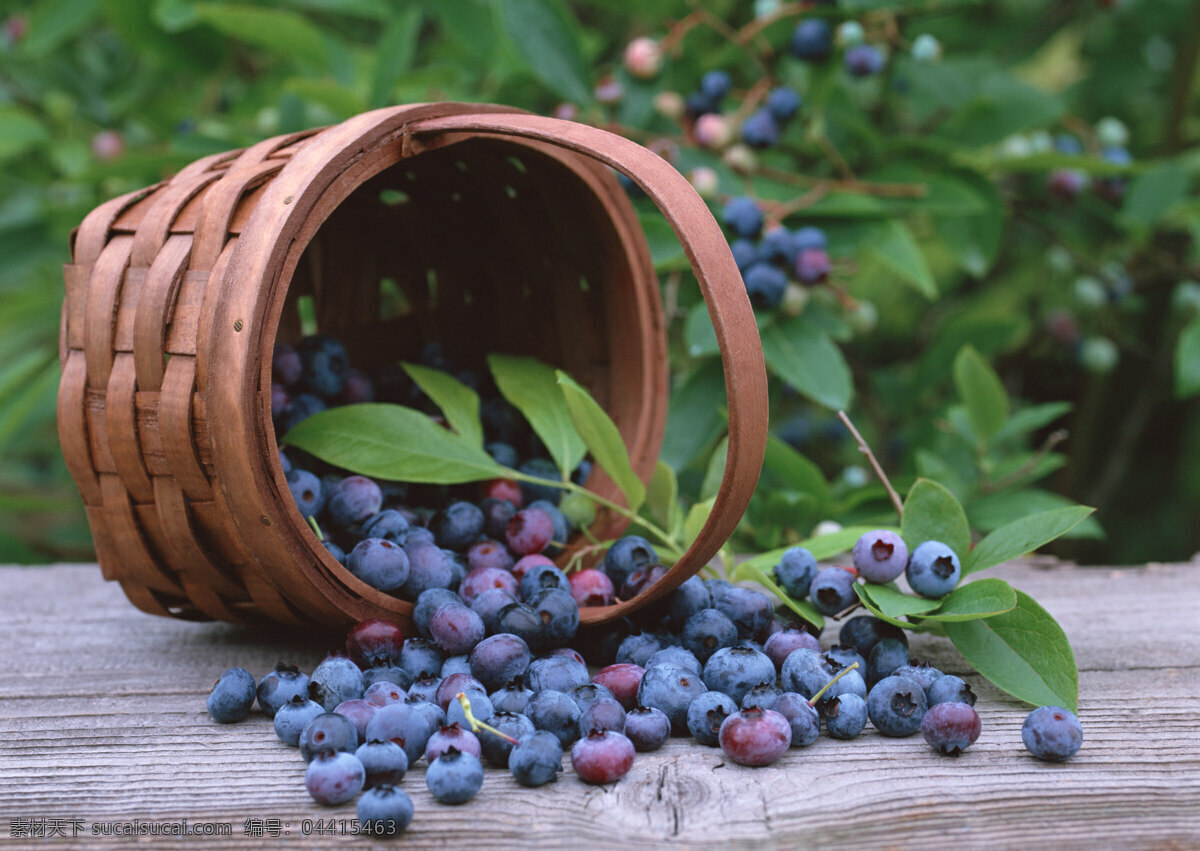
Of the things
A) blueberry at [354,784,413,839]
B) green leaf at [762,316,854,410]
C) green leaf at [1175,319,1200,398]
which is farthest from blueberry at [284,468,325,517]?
green leaf at [1175,319,1200,398]

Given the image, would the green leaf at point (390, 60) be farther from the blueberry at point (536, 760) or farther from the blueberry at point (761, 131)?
the blueberry at point (536, 760)

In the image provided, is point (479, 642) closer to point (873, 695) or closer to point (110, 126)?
point (873, 695)

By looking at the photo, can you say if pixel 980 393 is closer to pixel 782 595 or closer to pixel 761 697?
pixel 782 595

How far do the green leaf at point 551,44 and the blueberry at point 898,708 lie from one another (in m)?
0.93

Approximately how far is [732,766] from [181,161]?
114 centimetres

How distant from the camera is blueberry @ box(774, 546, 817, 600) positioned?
0.89m

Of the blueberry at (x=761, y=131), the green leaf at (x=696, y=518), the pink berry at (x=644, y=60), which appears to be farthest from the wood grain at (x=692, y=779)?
the pink berry at (x=644, y=60)

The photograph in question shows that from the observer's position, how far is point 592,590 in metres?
0.88

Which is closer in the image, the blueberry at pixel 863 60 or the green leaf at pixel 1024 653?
the green leaf at pixel 1024 653

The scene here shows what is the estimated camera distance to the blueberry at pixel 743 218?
118 cm

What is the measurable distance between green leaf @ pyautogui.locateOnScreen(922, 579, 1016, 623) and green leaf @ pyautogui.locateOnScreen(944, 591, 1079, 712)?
0.06ft

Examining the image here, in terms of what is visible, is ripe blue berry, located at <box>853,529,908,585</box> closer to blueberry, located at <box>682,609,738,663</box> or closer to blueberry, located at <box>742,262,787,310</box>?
blueberry, located at <box>682,609,738,663</box>

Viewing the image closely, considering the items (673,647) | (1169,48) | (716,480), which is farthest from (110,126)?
(1169,48)

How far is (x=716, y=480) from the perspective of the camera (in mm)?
1008
